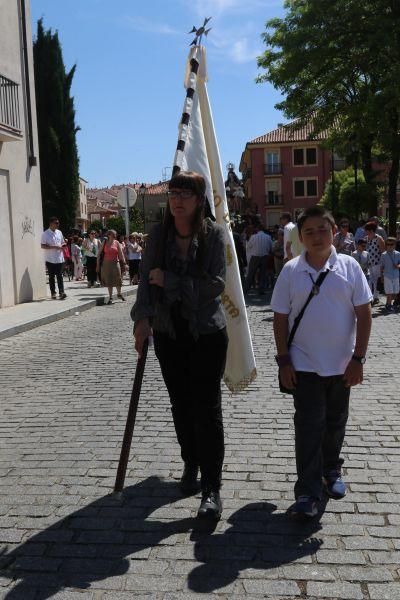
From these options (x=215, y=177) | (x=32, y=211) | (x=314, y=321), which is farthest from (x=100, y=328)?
(x=314, y=321)

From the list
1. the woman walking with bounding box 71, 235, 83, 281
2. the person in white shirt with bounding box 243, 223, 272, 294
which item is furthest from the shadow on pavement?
the woman walking with bounding box 71, 235, 83, 281

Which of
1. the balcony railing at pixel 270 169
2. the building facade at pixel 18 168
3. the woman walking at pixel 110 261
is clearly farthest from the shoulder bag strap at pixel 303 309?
the balcony railing at pixel 270 169

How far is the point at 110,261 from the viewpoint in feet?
53.6

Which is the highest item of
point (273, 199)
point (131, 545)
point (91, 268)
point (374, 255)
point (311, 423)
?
point (273, 199)

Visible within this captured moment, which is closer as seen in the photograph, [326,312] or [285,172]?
[326,312]

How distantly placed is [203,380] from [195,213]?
0.89 m

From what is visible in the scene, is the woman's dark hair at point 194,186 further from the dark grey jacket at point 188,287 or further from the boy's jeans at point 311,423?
the boy's jeans at point 311,423

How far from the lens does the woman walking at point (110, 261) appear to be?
16.3 metres

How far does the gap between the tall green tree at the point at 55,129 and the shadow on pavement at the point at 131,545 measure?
47746 millimetres

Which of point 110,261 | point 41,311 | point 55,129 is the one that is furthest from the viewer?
point 55,129

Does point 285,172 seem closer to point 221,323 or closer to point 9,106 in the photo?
point 9,106

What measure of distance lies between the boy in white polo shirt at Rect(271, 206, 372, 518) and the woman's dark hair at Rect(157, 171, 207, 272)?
1.66ft

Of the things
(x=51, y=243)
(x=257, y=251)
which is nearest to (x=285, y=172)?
(x=257, y=251)

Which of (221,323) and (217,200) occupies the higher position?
(217,200)
